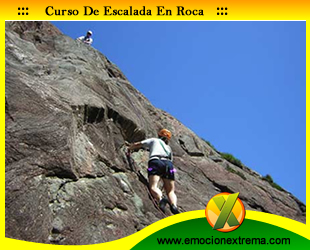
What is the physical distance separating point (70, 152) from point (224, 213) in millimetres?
3962

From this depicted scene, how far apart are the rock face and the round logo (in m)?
2.00

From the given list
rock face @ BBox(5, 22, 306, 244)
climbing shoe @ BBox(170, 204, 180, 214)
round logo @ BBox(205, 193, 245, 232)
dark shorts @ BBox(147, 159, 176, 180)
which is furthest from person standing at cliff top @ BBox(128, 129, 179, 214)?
round logo @ BBox(205, 193, 245, 232)

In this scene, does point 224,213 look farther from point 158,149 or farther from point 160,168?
point 158,149

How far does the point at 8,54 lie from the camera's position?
11.8 metres

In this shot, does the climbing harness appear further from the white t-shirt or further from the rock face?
the white t-shirt

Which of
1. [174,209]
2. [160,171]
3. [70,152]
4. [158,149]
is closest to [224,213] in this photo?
[174,209]

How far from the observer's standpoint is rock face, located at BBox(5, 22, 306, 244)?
26.7 ft

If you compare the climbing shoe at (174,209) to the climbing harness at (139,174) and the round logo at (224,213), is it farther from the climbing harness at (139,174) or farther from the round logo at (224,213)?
the round logo at (224,213)

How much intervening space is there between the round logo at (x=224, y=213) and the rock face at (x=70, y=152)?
200 cm

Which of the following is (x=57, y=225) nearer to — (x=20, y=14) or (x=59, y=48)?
(x=20, y=14)

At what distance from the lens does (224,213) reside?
8891mm

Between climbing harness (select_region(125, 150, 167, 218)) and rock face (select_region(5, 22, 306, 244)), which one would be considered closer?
rock face (select_region(5, 22, 306, 244))

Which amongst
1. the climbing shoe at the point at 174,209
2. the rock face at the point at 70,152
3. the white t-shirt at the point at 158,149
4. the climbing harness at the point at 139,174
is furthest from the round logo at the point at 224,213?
the white t-shirt at the point at 158,149
